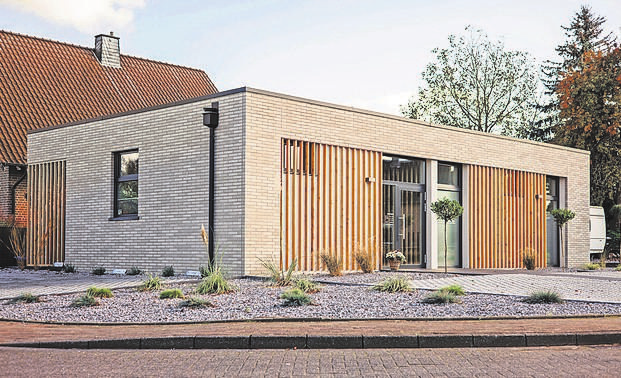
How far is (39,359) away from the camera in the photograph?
7957 millimetres

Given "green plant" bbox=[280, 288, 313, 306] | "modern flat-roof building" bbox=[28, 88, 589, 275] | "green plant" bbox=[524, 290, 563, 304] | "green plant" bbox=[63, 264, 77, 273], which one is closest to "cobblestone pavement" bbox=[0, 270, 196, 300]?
"green plant" bbox=[63, 264, 77, 273]

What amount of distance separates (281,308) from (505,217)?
13.0m

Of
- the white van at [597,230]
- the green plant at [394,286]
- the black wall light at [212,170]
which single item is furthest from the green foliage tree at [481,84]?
the green plant at [394,286]

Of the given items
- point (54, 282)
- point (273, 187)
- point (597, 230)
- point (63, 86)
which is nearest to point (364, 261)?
point (273, 187)

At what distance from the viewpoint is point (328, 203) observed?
Answer: 59.2 feet

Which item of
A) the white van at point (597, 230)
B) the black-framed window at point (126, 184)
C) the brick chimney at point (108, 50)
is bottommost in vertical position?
the white van at point (597, 230)

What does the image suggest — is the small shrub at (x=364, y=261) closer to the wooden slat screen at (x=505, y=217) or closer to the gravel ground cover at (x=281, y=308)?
the gravel ground cover at (x=281, y=308)

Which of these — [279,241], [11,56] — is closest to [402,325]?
[279,241]

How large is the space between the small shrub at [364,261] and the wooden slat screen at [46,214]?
27.0 feet

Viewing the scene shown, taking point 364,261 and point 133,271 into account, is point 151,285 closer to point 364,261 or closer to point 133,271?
point 133,271

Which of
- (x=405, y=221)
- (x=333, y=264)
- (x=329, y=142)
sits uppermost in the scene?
(x=329, y=142)

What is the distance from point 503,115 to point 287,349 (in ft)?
111

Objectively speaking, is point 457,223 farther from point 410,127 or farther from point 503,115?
point 503,115

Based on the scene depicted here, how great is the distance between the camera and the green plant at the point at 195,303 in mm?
11508
